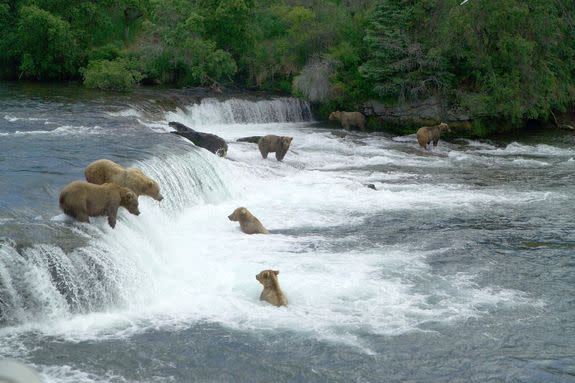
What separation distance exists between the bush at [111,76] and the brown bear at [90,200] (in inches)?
775

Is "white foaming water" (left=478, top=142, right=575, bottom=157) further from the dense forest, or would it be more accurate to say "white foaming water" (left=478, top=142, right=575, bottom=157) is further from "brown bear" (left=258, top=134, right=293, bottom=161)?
"brown bear" (left=258, top=134, right=293, bottom=161)

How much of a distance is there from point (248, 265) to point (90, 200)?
255 centimetres

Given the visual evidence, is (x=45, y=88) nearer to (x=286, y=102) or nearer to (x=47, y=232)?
(x=286, y=102)

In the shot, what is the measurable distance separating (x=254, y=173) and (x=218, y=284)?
26.9 ft

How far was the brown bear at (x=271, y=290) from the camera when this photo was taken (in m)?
9.11

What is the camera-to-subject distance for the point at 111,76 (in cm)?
2881

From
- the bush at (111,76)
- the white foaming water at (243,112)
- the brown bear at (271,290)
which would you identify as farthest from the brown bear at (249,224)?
the bush at (111,76)

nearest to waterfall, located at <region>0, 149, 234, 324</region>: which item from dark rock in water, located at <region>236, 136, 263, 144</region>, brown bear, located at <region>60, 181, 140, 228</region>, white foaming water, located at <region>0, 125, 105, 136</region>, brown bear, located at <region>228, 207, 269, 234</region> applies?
brown bear, located at <region>60, 181, 140, 228</region>

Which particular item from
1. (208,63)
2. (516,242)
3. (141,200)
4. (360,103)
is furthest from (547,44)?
(141,200)

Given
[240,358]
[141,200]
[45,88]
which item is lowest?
[240,358]

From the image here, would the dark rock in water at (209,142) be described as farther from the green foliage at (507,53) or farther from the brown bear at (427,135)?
the green foliage at (507,53)

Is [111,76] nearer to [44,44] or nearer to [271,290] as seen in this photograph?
[44,44]

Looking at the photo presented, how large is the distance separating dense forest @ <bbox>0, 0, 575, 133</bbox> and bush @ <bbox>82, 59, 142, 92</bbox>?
0.19ft

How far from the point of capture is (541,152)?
78.3 ft
